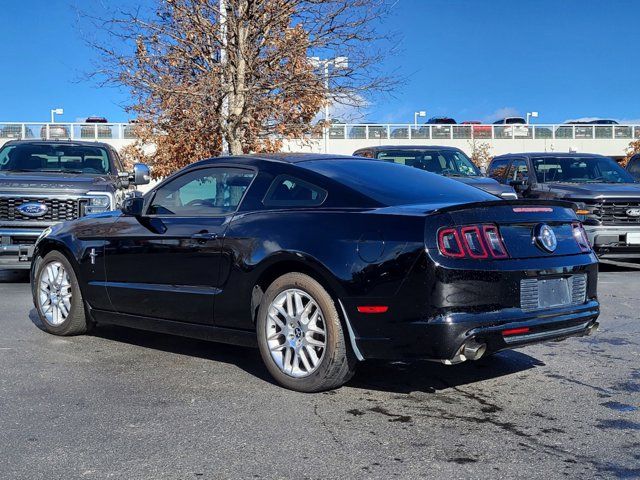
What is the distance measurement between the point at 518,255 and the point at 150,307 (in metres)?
2.81

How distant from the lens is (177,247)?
5.90 metres

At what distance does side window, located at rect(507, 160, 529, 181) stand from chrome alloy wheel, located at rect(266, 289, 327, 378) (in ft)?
30.5

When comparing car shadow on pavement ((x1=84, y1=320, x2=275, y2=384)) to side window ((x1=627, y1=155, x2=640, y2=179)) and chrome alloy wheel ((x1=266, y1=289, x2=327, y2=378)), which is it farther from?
side window ((x1=627, y1=155, x2=640, y2=179))

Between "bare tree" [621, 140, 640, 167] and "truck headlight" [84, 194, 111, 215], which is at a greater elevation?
"bare tree" [621, 140, 640, 167]

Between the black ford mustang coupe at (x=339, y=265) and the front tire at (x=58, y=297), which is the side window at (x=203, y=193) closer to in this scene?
the black ford mustang coupe at (x=339, y=265)

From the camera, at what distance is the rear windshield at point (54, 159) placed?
38.3ft

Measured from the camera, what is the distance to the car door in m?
5.71

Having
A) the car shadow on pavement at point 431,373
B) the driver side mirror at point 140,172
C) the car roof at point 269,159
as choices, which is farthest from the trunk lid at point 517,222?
the driver side mirror at point 140,172

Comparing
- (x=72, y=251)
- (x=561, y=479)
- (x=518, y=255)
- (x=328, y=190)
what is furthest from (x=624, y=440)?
(x=72, y=251)

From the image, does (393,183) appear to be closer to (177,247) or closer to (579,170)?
(177,247)

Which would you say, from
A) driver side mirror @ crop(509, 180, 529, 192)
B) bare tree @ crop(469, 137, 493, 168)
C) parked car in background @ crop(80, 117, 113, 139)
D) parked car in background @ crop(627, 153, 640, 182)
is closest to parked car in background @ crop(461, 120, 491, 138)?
bare tree @ crop(469, 137, 493, 168)

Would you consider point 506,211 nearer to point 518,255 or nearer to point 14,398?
point 518,255

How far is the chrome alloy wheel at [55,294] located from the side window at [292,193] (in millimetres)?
2441

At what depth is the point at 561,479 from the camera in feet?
11.8
